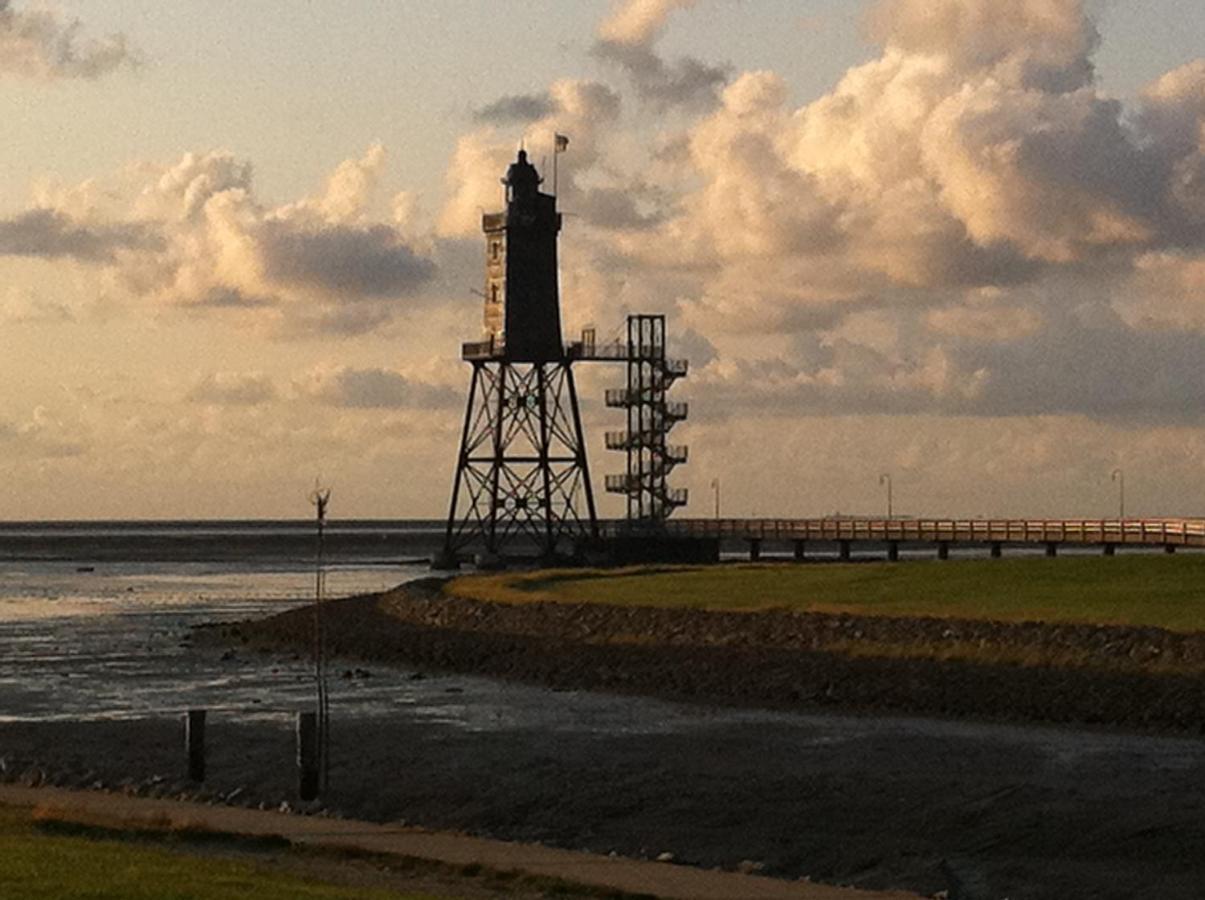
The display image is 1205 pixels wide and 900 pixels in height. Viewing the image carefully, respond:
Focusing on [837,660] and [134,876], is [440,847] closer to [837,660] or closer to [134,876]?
[134,876]

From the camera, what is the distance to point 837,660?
51094 millimetres

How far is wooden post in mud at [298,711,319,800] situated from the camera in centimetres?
3488

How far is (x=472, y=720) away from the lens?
4594 cm

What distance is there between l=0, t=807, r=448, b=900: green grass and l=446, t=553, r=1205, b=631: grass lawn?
26667 millimetres

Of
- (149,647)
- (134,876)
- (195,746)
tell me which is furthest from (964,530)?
(134,876)

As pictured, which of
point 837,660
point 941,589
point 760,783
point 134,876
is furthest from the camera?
point 941,589

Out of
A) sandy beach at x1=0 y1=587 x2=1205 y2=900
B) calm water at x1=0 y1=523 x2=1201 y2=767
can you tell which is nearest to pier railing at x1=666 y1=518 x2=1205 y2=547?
calm water at x1=0 y1=523 x2=1201 y2=767

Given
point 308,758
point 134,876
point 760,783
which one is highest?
point 308,758

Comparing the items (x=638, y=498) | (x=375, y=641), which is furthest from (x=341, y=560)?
(x=375, y=641)

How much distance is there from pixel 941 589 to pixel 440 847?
109 feet

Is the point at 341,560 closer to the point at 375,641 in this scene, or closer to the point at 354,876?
the point at 375,641

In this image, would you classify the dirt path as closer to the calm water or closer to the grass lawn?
the calm water

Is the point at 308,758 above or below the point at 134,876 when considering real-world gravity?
above

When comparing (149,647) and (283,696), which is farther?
(149,647)
